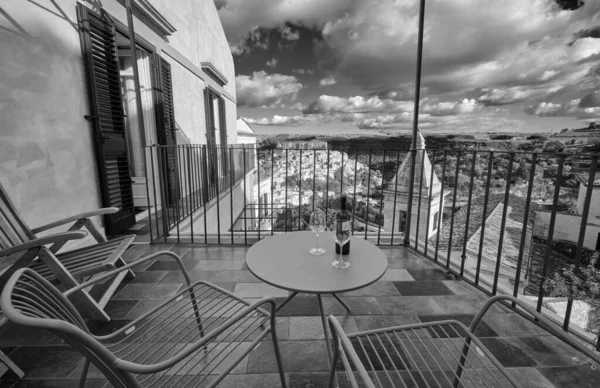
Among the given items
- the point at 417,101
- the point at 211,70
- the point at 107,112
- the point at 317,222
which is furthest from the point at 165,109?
the point at 317,222

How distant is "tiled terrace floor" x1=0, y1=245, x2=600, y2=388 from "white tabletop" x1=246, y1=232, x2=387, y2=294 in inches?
21.0

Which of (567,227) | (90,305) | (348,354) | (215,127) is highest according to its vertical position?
(215,127)

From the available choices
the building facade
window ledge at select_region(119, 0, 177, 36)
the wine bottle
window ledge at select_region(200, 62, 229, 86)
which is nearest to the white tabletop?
the wine bottle

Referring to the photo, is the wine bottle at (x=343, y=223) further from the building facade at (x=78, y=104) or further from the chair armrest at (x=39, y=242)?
the building facade at (x=78, y=104)

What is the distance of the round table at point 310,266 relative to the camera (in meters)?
1.16

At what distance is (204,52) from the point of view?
7145 mm

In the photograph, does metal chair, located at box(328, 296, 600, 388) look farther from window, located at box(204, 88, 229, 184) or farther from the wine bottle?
window, located at box(204, 88, 229, 184)

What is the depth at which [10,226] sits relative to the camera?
167cm

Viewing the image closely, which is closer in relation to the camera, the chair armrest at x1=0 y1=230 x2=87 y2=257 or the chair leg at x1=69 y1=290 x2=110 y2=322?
the chair armrest at x1=0 y1=230 x2=87 y2=257

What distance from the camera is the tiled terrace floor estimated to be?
1337 millimetres

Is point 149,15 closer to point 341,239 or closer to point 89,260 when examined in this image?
point 89,260

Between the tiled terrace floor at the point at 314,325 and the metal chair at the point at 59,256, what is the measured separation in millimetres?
231

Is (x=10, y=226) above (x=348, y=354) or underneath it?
above

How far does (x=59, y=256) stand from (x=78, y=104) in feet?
5.54
